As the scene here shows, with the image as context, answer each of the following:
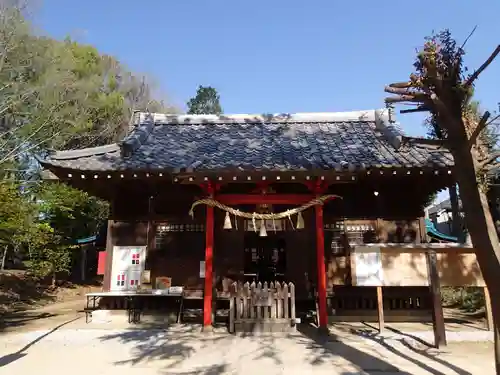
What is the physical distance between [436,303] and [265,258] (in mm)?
8086

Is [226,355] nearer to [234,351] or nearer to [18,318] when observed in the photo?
[234,351]

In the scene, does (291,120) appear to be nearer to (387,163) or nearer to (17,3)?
(387,163)

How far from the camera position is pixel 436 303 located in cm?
707

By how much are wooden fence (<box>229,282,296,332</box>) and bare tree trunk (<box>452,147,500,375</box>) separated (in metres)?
4.80

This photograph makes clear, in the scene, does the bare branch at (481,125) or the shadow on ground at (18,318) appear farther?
the shadow on ground at (18,318)

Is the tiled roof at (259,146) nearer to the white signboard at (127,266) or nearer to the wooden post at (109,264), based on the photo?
the wooden post at (109,264)

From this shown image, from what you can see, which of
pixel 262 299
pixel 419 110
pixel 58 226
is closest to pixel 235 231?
pixel 262 299

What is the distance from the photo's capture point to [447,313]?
11617 millimetres

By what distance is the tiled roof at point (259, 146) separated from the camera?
8.65 m

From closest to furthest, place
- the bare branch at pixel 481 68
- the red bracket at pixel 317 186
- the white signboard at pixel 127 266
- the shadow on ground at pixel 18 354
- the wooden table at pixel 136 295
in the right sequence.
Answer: the bare branch at pixel 481 68 < the shadow on ground at pixel 18 354 < the red bracket at pixel 317 186 < the wooden table at pixel 136 295 < the white signboard at pixel 127 266

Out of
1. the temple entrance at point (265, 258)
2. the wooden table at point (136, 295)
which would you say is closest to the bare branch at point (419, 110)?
the wooden table at point (136, 295)

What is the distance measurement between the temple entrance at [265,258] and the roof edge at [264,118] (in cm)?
437

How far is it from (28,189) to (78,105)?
5672mm

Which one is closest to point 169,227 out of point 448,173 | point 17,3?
point 448,173
